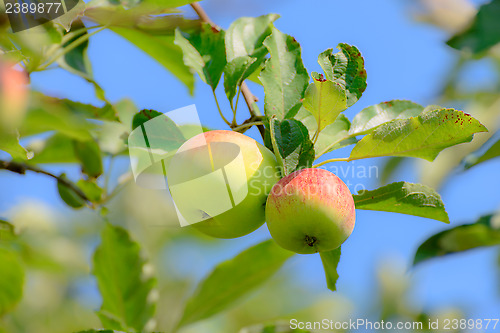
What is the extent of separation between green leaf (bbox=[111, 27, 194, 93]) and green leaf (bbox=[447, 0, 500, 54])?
0.68 meters

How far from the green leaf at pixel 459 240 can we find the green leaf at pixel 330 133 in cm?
27

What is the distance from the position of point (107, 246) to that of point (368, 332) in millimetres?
974

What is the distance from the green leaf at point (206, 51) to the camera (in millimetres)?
1052

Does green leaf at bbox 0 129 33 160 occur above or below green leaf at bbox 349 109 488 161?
below

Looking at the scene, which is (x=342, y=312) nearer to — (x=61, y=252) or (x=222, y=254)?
(x=222, y=254)

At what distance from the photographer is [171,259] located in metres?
2.89

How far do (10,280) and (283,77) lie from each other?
80cm

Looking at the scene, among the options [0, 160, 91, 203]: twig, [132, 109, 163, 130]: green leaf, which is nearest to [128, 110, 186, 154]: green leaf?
[132, 109, 163, 130]: green leaf

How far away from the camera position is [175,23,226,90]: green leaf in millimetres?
1052

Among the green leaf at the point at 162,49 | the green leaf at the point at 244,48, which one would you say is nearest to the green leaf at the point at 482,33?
the green leaf at the point at 244,48

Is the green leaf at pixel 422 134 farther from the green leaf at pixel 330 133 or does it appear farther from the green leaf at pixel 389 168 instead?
the green leaf at pixel 389 168

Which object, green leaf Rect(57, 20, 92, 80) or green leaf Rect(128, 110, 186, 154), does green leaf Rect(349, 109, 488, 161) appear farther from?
green leaf Rect(57, 20, 92, 80)

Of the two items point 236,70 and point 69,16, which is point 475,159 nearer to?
point 236,70

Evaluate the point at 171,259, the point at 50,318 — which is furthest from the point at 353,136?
the point at 171,259
